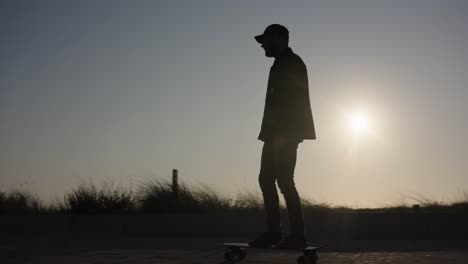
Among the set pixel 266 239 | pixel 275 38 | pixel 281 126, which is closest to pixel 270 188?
pixel 266 239

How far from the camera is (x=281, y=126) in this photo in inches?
241

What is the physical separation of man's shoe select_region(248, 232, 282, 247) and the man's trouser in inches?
2.5

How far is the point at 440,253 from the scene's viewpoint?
681cm

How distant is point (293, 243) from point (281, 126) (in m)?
1.13

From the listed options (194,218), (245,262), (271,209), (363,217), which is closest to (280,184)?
(271,209)

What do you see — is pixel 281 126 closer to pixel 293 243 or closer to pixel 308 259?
pixel 293 243

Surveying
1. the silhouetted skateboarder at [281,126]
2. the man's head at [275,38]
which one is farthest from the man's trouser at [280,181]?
the man's head at [275,38]

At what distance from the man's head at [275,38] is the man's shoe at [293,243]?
1.82m

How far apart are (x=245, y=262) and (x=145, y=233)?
554cm

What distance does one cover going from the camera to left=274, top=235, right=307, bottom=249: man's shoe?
5.66 meters

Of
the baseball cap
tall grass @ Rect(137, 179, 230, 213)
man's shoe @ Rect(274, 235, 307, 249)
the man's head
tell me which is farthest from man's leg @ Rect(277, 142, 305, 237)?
tall grass @ Rect(137, 179, 230, 213)

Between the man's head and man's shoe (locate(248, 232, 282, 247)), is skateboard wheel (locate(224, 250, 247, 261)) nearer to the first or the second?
man's shoe (locate(248, 232, 282, 247))

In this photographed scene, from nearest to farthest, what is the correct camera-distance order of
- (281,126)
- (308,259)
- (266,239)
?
(308,259) → (266,239) → (281,126)

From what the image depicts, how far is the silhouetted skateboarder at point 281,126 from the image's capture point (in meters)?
6.04
